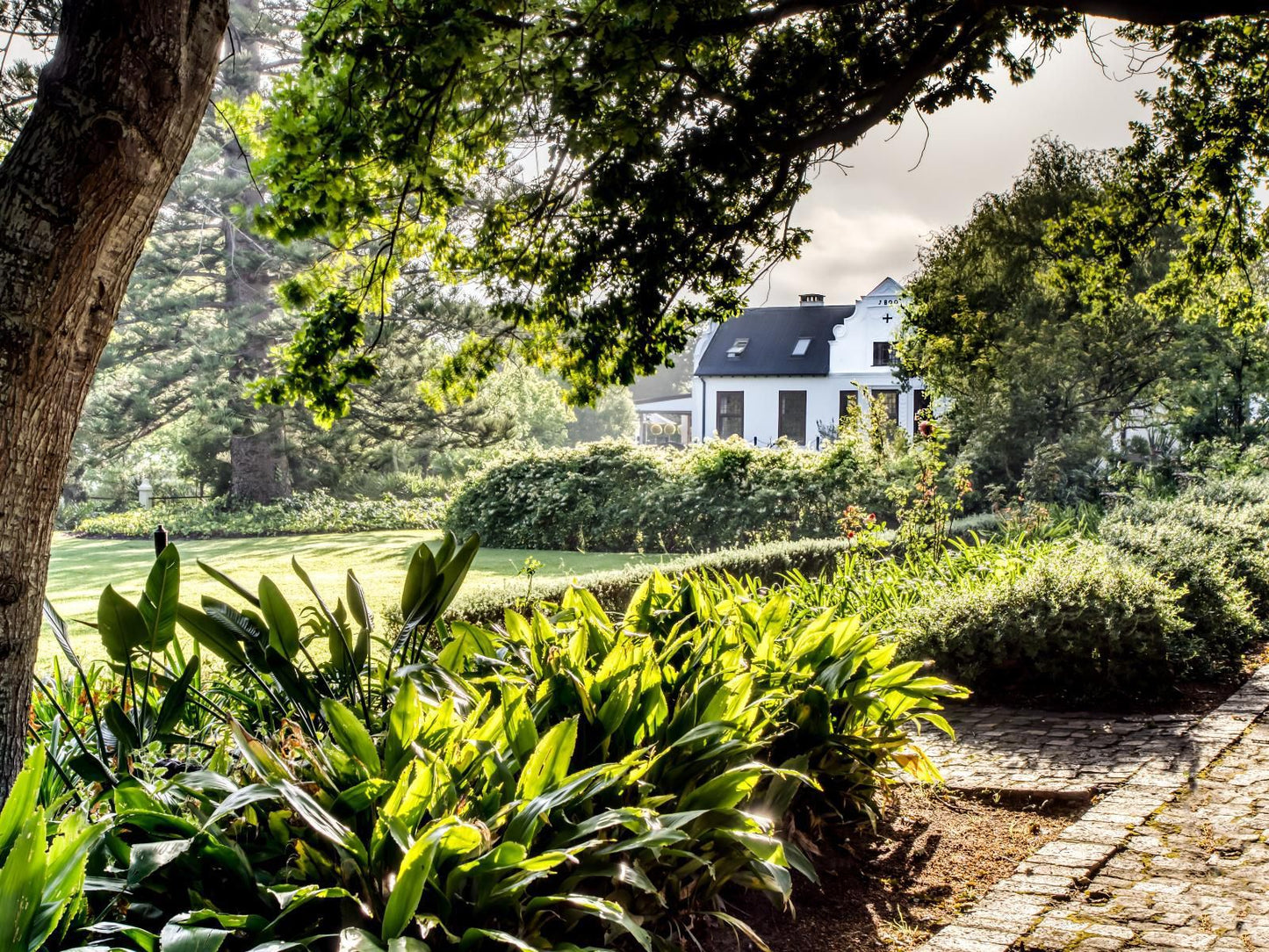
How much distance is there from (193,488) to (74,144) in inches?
1028

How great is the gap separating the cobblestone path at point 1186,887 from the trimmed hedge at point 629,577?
7.84 feet

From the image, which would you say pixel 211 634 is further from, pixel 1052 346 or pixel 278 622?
pixel 1052 346

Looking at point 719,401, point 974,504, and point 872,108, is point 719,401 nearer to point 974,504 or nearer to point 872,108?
point 974,504

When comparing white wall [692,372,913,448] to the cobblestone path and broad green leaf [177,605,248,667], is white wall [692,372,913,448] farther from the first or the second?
broad green leaf [177,605,248,667]

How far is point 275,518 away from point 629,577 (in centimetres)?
1532

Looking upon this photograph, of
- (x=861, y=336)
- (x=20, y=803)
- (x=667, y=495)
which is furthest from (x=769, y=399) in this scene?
(x=20, y=803)

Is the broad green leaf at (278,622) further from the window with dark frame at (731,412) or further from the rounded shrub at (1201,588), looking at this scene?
the window with dark frame at (731,412)

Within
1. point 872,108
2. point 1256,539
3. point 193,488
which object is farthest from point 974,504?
point 193,488

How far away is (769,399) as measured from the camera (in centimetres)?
3228

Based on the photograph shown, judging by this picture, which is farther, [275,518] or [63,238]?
[275,518]

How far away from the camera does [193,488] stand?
25719 millimetres

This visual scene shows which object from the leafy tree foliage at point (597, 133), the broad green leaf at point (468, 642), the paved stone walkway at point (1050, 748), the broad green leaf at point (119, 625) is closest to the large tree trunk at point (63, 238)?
the broad green leaf at point (119, 625)

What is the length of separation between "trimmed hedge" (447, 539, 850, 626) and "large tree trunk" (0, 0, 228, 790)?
2.58 m

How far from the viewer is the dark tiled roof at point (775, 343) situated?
106ft
